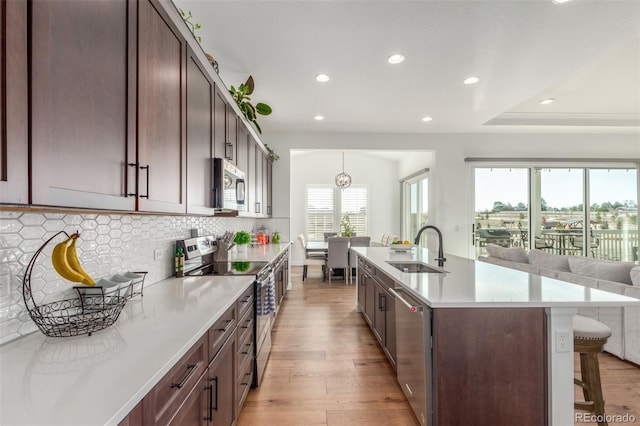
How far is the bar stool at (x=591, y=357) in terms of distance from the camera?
1.72 meters

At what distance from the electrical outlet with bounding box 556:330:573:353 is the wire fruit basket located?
204cm

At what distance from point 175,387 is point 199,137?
1.43 metres

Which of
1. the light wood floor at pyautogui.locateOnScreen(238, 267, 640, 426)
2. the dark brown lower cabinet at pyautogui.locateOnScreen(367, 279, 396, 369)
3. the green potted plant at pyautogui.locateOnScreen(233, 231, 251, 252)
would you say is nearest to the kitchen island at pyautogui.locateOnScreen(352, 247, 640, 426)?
the light wood floor at pyautogui.locateOnScreen(238, 267, 640, 426)

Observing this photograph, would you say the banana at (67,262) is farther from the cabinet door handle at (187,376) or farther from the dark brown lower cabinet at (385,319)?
the dark brown lower cabinet at (385,319)

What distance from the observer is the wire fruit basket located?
107 centimetres

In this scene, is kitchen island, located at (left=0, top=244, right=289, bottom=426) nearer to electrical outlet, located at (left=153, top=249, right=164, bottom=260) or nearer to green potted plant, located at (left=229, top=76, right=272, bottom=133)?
electrical outlet, located at (left=153, top=249, right=164, bottom=260)

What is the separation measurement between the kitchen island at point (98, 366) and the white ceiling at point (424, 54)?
2217mm

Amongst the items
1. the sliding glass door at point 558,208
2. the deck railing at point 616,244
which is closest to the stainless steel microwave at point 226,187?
the sliding glass door at point 558,208

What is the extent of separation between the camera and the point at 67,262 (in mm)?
1146

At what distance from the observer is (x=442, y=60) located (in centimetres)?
311

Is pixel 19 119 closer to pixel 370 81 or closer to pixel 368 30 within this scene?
pixel 368 30

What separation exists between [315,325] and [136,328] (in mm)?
2706

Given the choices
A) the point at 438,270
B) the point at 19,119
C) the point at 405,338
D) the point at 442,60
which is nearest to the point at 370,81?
the point at 442,60

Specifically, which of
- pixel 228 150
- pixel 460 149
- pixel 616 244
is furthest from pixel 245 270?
pixel 616 244
